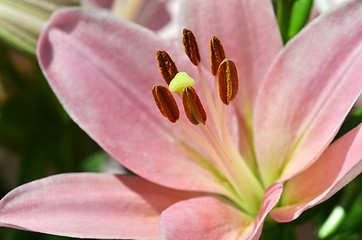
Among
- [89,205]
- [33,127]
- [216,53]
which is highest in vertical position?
[216,53]

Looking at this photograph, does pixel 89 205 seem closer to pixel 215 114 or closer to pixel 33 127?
pixel 215 114

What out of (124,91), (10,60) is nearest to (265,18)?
(124,91)

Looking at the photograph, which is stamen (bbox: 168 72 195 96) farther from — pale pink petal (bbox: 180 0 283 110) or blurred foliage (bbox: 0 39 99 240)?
blurred foliage (bbox: 0 39 99 240)

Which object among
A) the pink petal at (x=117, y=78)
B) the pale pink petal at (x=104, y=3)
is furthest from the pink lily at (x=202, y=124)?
the pale pink petal at (x=104, y=3)

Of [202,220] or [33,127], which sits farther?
[33,127]

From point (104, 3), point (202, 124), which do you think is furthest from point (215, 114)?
point (104, 3)

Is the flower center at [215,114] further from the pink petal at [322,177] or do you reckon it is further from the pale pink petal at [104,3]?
the pale pink petal at [104,3]

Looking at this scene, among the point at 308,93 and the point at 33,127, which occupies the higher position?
the point at 308,93
